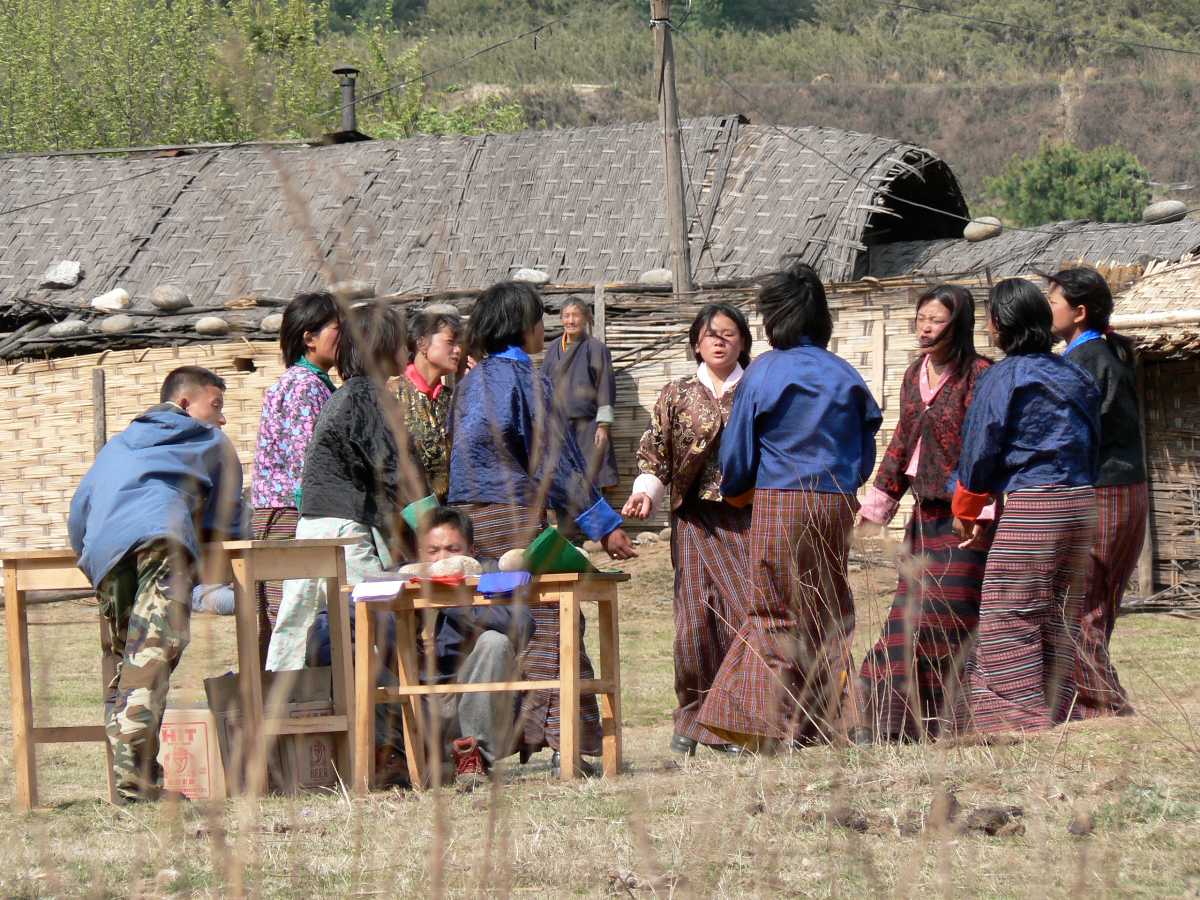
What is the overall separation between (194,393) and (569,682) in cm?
163

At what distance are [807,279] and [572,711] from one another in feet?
5.88

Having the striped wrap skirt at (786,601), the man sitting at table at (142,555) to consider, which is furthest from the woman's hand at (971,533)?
the man sitting at table at (142,555)

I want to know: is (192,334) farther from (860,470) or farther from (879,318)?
(860,470)

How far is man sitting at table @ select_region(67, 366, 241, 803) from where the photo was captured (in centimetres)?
486

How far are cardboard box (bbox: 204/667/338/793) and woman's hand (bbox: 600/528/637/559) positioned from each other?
1036 mm

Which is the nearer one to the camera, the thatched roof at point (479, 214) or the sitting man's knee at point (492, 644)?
the sitting man's knee at point (492, 644)

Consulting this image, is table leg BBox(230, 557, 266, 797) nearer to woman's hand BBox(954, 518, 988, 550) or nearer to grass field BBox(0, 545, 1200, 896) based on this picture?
grass field BBox(0, 545, 1200, 896)

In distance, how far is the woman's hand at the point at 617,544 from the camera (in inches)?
209

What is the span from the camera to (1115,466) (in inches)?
235

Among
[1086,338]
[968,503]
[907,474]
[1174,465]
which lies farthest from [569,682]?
[1174,465]

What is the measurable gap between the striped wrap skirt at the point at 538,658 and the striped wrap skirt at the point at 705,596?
0.51 meters

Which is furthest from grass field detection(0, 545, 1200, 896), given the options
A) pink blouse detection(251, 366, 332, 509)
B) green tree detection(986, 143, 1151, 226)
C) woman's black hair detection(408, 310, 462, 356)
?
green tree detection(986, 143, 1151, 226)

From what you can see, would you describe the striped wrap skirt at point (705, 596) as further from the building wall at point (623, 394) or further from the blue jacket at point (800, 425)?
the building wall at point (623, 394)

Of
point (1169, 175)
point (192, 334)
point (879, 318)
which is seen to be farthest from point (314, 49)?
point (1169, 175)
